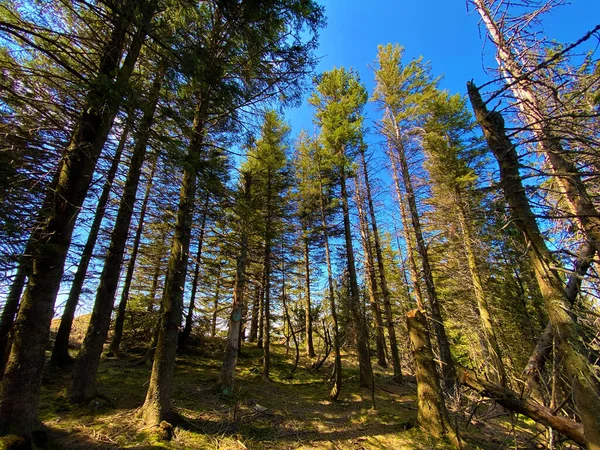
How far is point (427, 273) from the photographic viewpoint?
396 inches

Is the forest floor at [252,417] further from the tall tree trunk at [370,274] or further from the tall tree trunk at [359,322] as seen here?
the tall tree trunk at [370,274]

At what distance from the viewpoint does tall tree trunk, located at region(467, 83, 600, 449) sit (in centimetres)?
Answer: 259

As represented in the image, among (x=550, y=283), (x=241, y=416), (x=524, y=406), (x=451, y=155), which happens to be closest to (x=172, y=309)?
A: (x=241, y=416)

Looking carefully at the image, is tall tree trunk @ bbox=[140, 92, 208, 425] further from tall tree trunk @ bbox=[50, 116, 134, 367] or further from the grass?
tall tree trunk @ bbox=[50, 116, 134, 367]

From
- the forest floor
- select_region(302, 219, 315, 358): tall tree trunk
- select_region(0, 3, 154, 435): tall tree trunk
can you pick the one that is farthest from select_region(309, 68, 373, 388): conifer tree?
select_region(0, 3, 154, 435): tall tree trunk

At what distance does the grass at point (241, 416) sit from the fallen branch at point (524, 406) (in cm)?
47

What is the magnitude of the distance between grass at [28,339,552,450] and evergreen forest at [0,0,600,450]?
77 millimetres

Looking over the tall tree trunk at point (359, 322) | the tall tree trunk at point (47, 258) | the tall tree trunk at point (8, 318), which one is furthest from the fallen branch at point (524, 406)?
the tall tree trunk at point (8, 318)

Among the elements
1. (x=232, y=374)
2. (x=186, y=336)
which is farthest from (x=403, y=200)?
(x=186, y=336)

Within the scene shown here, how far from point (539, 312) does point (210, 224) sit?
1660 cm

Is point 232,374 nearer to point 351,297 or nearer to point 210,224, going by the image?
point 351,297

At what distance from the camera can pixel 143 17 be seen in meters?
4.09

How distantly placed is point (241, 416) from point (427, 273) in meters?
7.77

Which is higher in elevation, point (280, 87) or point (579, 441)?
point (280, 87)
